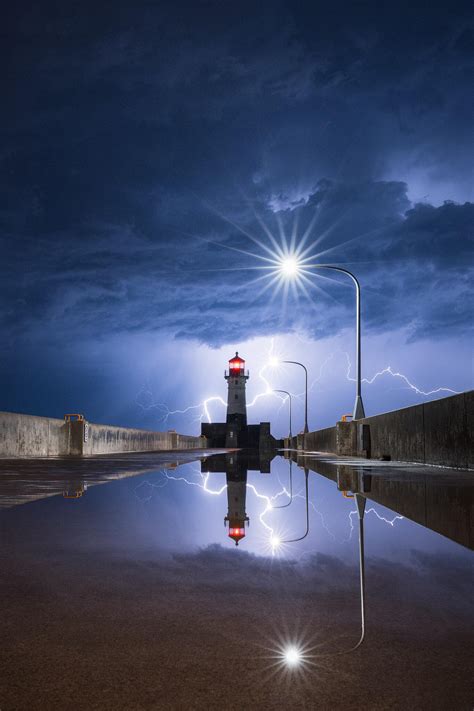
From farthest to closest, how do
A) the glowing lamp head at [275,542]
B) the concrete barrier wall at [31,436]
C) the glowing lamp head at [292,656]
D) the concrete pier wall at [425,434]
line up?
the concrete barrier wall at [31,436] < the concrete pier wall at [425,434] < the glowing lamp head at [275,542] < the glowing lamp head at [292,656]

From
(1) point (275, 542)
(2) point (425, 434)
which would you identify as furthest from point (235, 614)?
(2) point (425, 434)

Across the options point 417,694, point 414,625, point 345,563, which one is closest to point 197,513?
point 345,563

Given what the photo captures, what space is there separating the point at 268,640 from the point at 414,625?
0.35 metres

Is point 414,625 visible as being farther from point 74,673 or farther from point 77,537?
point 77,537

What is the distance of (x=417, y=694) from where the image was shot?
2.95 feet

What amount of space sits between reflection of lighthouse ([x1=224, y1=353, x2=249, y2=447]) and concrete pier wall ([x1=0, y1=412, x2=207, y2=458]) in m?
51.6

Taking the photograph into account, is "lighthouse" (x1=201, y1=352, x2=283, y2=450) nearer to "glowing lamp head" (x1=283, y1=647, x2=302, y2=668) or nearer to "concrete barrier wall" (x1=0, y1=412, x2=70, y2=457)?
"concrete barrier wall" (x1=0, y1=412, x2=70, y2=457)

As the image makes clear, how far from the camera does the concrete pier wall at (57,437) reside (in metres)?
12.9

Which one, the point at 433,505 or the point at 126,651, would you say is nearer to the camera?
the point at 126,651

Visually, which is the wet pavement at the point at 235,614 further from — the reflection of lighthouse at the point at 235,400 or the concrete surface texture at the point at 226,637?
the reflection of lighthouse at the point at 235,400

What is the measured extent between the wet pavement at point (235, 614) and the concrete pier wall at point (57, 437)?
1089 cm

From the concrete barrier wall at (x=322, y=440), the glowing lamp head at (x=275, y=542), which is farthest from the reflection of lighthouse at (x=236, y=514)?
the concrete barrier wall at (x=322, y=440)

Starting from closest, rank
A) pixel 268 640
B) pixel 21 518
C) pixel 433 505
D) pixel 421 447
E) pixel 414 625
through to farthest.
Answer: pixel 268 640 < pixel 414 625 < pixel 21 518 < pixel 433 505 < pixel 421 447

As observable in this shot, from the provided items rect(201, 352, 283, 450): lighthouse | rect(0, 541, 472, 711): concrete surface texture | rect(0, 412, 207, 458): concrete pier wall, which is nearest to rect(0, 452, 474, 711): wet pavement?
rect(0, 541, 472, 711): concrete surface texture
